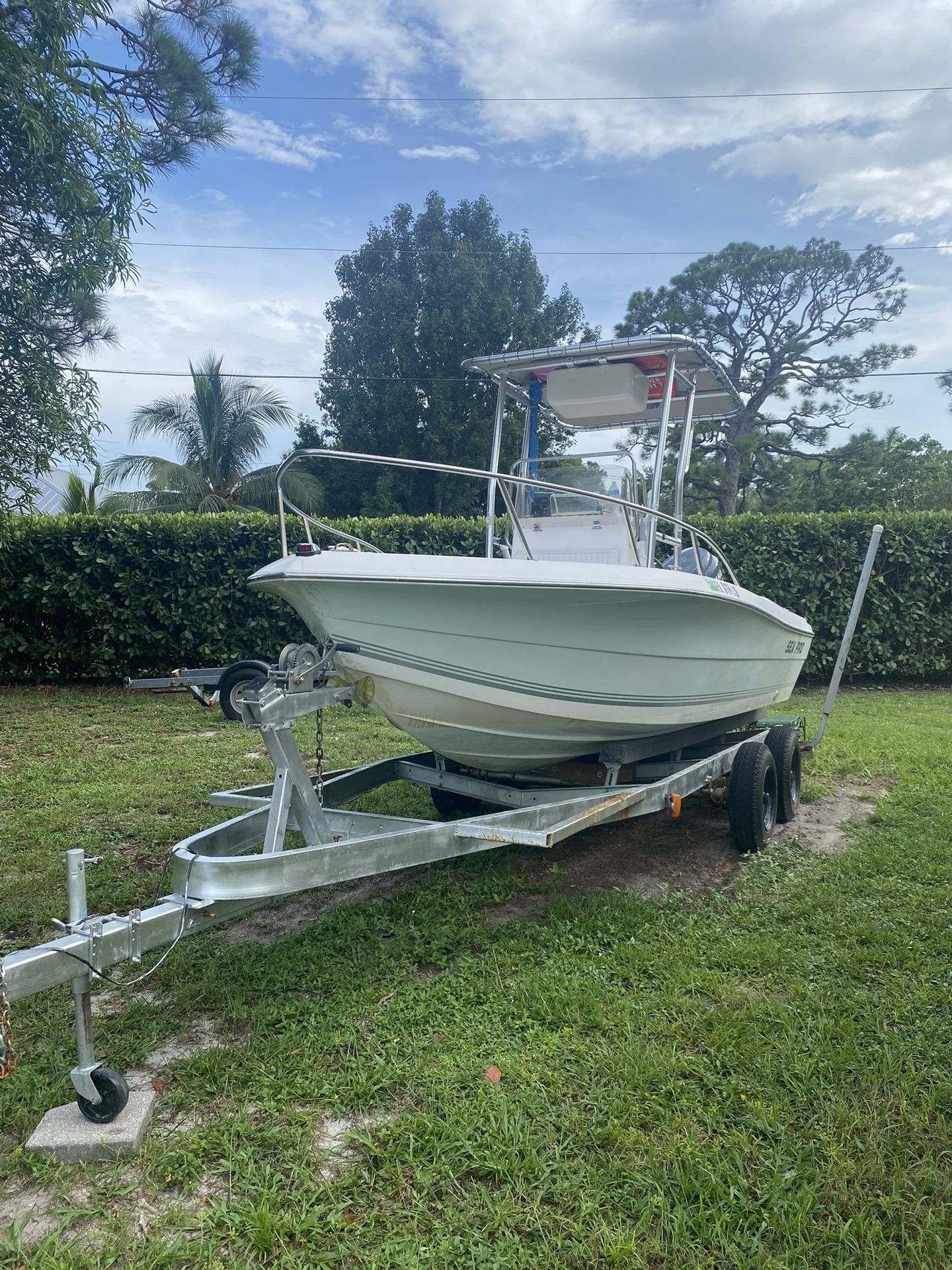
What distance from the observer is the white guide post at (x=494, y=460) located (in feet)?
14.7

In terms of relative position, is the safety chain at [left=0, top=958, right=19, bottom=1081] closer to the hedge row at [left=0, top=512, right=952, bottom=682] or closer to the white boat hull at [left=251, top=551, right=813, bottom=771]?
the white boat hull at [left=251, top=551, right=813, bottom=771]

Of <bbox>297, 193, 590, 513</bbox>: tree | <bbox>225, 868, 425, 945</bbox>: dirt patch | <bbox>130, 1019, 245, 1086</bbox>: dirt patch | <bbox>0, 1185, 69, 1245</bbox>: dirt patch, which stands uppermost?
<bbox>297, 193, 590, 513</bbox>: tree

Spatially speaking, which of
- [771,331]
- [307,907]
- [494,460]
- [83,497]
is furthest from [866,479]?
[307,907]

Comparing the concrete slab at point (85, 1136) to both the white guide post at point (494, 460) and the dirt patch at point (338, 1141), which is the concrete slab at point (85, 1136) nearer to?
the dirt patch at point (338, 1141)

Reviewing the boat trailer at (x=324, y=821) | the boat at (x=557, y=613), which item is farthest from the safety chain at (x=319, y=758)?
the boat at (x=557, y=613)

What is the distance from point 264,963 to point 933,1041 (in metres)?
2.22

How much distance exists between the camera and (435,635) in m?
3.11

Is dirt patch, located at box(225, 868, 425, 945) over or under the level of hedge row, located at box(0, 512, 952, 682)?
under

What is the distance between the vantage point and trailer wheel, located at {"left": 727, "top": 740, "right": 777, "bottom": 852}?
397 centimetres

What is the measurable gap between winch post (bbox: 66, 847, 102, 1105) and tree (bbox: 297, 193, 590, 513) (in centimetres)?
1985

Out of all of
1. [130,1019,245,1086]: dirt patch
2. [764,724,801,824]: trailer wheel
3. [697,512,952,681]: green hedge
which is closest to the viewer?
[130,1019,245,1086]: dirt patch

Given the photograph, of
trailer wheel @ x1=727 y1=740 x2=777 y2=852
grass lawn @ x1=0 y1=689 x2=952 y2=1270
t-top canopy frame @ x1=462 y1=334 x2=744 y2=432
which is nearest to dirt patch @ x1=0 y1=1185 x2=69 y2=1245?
Answer: grass lawn @ x1=0 y1=689 x2=952 y2=1270

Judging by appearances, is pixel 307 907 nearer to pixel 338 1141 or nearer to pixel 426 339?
pixel 338 1141

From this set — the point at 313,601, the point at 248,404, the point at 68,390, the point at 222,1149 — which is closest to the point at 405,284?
the point at 248,404
